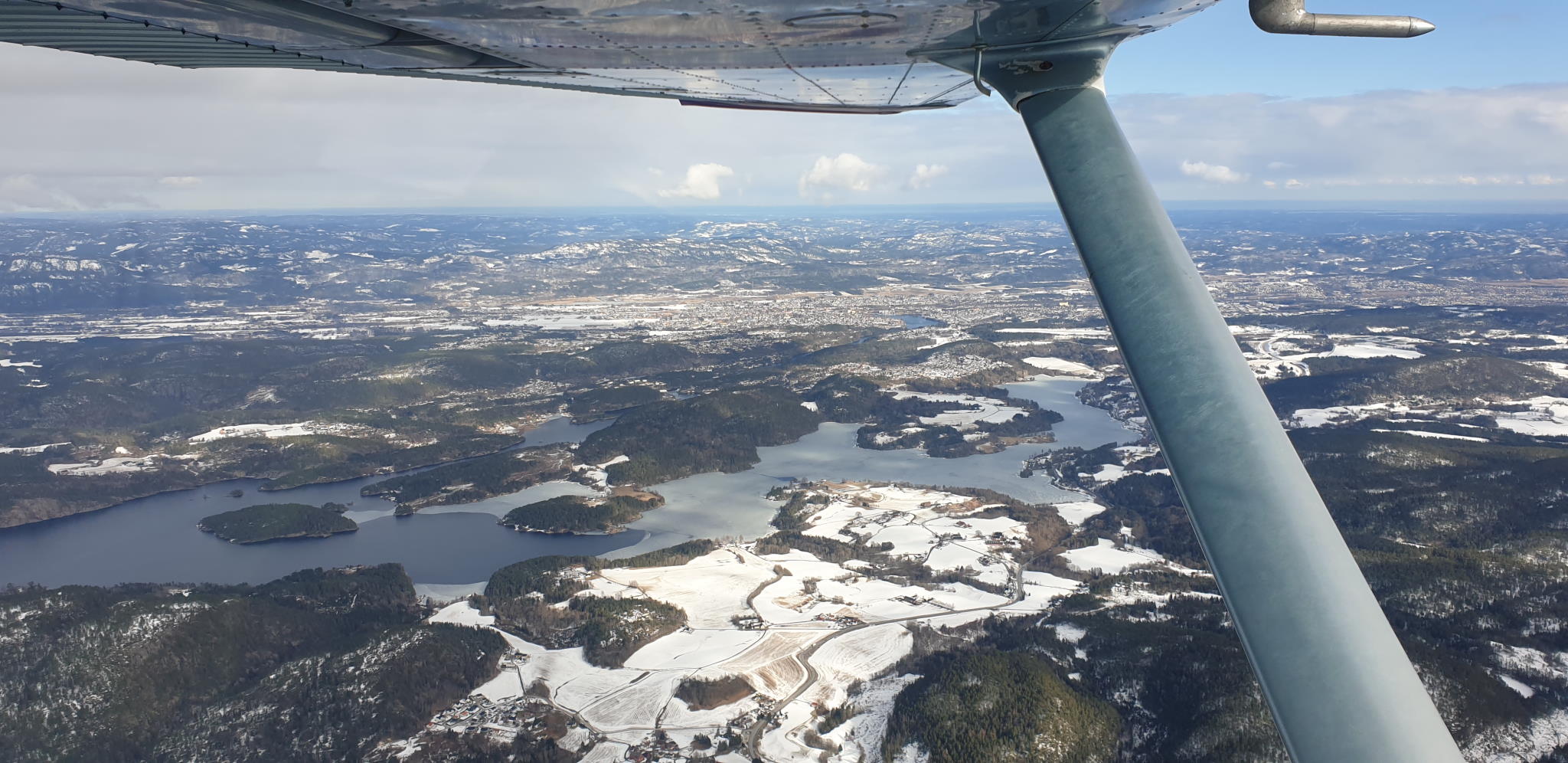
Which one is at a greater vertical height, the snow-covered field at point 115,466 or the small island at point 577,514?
the small island at point 577,514

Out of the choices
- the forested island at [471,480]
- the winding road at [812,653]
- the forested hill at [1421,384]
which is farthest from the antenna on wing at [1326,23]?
the forested hill at [1421,384]

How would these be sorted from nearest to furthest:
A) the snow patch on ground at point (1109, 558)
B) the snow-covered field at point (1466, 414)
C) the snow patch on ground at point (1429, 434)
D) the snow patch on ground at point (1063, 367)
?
1. the snow patch on ground at point (1109, 558)
2. the snow patch on ground at point (1429, 434)
3. the snow-covered field at point (1466, 414)
4. the snow patch on ground at point (1063, 367)

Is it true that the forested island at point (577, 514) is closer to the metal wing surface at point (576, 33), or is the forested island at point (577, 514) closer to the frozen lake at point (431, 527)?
the frozen lake at point (431, 527)

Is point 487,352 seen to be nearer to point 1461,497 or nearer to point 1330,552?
point 1461,497

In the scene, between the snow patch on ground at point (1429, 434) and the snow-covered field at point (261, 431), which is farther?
the snow-covered field at point (261, 431)

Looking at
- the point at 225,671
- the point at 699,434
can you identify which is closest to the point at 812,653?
the point at 225,671

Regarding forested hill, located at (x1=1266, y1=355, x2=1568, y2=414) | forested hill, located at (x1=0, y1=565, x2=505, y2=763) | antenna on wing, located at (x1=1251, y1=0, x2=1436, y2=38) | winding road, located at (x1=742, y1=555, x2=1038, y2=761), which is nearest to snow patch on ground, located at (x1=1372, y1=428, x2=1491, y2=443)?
forested hill, located at (x1=1266, y1=355, x2=1568, y2=414)
